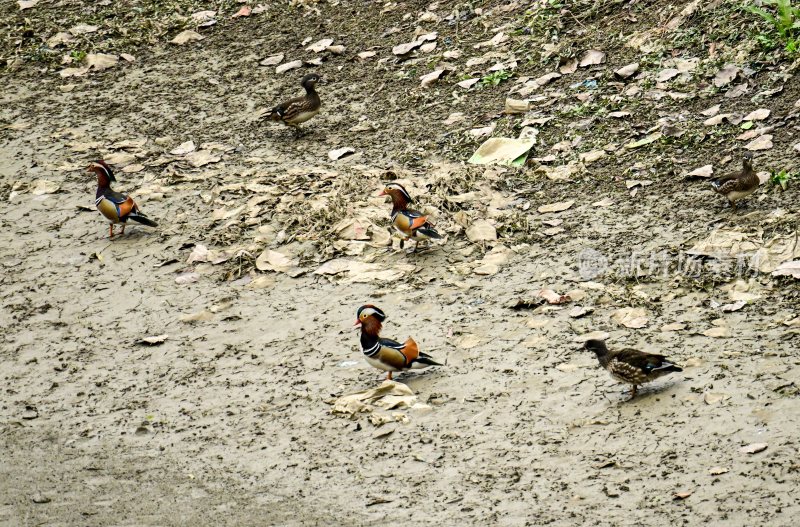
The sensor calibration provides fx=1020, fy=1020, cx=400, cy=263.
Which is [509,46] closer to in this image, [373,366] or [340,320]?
[340,320]

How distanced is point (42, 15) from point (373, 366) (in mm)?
10662

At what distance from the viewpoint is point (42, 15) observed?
613 inches

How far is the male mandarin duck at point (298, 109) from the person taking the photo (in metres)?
11.6

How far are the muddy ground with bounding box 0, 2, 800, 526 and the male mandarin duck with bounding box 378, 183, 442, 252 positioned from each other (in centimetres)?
28

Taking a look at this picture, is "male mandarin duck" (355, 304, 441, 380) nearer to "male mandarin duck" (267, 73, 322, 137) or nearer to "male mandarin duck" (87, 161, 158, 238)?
"male mandarin duck" (87, 161, 158, 238)

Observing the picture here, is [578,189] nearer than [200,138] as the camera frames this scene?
Yes

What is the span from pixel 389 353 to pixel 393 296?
144cm

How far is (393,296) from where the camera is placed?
28.5 ft

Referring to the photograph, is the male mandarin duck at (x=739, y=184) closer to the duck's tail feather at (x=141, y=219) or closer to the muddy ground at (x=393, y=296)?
the muddy ground at (x=393, y=296)

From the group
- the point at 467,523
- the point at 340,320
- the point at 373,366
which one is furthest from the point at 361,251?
the point at 467,523

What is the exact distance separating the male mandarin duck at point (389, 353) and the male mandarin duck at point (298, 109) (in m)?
4.69

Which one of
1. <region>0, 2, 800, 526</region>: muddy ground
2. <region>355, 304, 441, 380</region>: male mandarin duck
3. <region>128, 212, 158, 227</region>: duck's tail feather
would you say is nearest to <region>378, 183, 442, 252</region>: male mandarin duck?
<region>0, 2, 800, 526</region>: muddy ground

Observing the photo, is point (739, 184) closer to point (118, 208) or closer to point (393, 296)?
point (393, 296)

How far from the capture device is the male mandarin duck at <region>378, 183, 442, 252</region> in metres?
8.92
